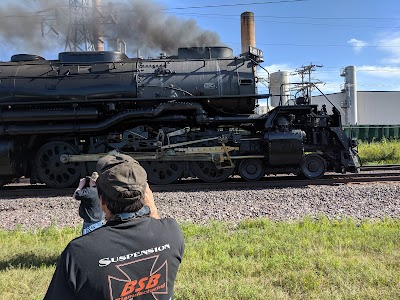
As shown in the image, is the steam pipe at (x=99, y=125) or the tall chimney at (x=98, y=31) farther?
the tall chimney at (x=98, y=31)

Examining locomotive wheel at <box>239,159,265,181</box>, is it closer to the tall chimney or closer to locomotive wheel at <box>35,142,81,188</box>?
locomotive wheel at <box>35,142,81,188</box>

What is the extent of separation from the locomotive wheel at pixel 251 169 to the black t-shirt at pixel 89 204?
648 centimetres

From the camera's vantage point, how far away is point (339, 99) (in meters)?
47.5

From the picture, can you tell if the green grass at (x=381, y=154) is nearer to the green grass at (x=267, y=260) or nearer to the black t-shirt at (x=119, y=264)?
the green grass at (x=267, y=260)

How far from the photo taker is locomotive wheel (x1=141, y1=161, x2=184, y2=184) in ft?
33.2

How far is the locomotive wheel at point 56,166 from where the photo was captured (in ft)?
33.2

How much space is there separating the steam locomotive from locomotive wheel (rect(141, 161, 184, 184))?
0.03 metres

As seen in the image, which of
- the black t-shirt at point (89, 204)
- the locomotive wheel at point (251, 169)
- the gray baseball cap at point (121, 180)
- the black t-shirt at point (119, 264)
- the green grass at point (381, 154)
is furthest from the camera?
the green grass at point (381, 154)

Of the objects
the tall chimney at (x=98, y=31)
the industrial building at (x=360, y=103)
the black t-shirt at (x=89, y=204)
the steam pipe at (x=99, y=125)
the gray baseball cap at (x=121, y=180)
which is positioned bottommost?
the black t-shirt at (x=89, y=204)

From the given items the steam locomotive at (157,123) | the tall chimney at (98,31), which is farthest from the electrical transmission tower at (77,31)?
the steam locomotive at (157,123)

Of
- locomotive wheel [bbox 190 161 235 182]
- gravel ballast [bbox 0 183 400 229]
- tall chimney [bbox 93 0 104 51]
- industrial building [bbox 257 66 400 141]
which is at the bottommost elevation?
gravel ballast [bbox 0 183 400 229]

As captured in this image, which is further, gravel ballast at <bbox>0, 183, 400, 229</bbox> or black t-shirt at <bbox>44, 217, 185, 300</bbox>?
gravel ballast at <bbox>0, 183, 400, 229</bbox>

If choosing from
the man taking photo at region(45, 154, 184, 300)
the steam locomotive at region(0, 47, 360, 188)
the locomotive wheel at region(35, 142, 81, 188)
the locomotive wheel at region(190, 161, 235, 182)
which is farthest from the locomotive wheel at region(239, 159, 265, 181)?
the man taking photo at region(45, 154, 184, 300)

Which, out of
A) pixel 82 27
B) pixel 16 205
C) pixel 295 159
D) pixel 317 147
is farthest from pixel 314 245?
pixel 82 27
